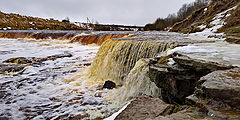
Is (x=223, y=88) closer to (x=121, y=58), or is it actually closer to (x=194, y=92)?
(x=194, y=92)

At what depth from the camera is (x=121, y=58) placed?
722 centimetres

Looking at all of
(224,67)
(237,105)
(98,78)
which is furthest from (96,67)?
(237,105)

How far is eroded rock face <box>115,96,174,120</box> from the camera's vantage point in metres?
2.28

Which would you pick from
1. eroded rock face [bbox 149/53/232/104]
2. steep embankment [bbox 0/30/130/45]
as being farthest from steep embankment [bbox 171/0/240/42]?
steep embankment [bbox 0/30/130/45]

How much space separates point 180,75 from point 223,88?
1.51 meters

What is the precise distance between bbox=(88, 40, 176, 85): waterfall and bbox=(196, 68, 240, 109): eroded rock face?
3.93m

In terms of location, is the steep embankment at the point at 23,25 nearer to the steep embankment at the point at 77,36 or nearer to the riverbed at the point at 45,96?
the steep embankment at the point at 77,36

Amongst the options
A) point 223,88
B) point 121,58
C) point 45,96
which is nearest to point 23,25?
point 121,58

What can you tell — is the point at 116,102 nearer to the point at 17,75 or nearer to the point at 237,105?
the point at 237,105

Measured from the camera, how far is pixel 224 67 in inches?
110

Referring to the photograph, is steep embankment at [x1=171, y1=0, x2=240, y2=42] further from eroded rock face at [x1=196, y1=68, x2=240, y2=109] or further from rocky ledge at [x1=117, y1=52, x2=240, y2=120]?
eroded rock face at [x1=196, y1=68, x2=240, y2=109]

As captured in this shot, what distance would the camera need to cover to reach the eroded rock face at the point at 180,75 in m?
3.13

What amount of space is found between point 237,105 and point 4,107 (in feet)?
17.4

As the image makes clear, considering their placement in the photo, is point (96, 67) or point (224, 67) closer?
point (224, 67)
